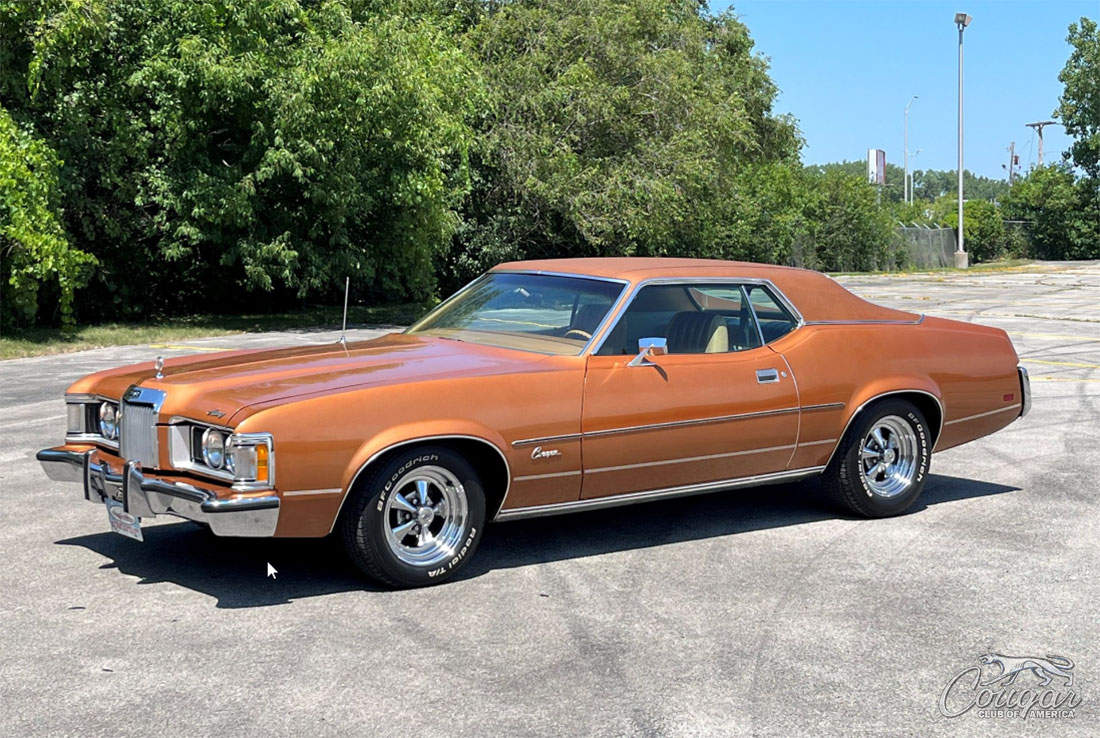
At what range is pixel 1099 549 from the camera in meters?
6.45

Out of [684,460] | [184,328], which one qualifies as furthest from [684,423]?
[184,328]

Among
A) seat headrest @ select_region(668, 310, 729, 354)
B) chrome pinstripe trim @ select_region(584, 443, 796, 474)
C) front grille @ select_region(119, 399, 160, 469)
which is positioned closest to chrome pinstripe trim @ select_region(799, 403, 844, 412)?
chrome pinstripe trim @ select_region(584, 443, 796, 474)

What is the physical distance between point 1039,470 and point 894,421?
209 centimetres

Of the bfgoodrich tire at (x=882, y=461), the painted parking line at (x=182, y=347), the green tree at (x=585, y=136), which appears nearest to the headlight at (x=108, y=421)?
the bfgoodrich tire at (x=882, y=461)

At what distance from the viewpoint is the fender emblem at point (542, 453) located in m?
5.76

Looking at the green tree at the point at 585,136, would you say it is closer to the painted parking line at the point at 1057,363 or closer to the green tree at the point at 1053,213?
the painted parking line at the point at 1057,363

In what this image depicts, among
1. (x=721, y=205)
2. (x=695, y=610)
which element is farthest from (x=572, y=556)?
(x=721, y=205)

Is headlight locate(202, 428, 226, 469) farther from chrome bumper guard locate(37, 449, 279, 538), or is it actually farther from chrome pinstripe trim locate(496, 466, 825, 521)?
chrome pinstripe trim locate(496, 466, 825, 521)

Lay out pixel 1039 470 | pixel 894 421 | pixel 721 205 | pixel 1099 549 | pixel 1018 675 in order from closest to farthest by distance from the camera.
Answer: pixel 1018 675, pixel 1099 549, pixel 894 421, pixel 1039 470, pixel 721 205

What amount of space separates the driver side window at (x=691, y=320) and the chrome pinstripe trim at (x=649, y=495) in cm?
72

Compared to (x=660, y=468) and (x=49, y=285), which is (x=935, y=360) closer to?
(x=660, y=468)

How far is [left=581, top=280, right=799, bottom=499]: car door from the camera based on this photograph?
19.8 feet

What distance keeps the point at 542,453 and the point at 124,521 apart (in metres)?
1.93

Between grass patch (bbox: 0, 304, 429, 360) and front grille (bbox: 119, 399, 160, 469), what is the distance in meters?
12.9
